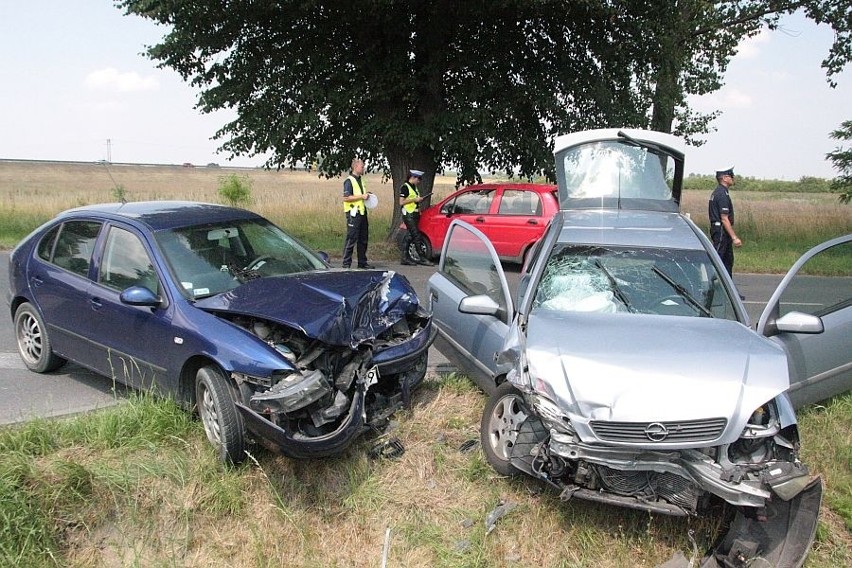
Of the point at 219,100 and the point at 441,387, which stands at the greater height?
the point at 219,100

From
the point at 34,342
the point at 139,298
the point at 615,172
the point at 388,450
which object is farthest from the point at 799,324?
the point at 34,342

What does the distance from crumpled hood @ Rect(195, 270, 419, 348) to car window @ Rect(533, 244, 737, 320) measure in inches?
43.9

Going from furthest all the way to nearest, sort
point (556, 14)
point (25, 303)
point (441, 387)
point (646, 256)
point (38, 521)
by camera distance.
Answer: point (556, 14)
point (25, 303)
point (441, 387)
point (646, 256)
point (38, 521)

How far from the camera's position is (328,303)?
4.43 metres

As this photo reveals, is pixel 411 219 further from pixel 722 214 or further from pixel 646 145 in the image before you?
pixel 646 145

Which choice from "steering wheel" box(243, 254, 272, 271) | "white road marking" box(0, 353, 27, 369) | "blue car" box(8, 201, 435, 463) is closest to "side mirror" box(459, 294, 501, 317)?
"blue car" box(8, 201, 435, 463)

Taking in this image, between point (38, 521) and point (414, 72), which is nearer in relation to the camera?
point (38, 521)

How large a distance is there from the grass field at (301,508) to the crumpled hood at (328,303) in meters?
0.77

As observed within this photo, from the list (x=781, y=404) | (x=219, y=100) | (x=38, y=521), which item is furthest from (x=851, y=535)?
(x=219, y=100)

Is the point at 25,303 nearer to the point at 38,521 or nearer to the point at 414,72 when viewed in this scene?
the point at 38,521

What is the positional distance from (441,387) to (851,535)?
2.88m

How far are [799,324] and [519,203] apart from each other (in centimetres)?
839

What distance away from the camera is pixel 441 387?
17.8 ft

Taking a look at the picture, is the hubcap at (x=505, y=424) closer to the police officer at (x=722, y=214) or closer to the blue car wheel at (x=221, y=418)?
the blue car wheel at (x=221, y=418)
